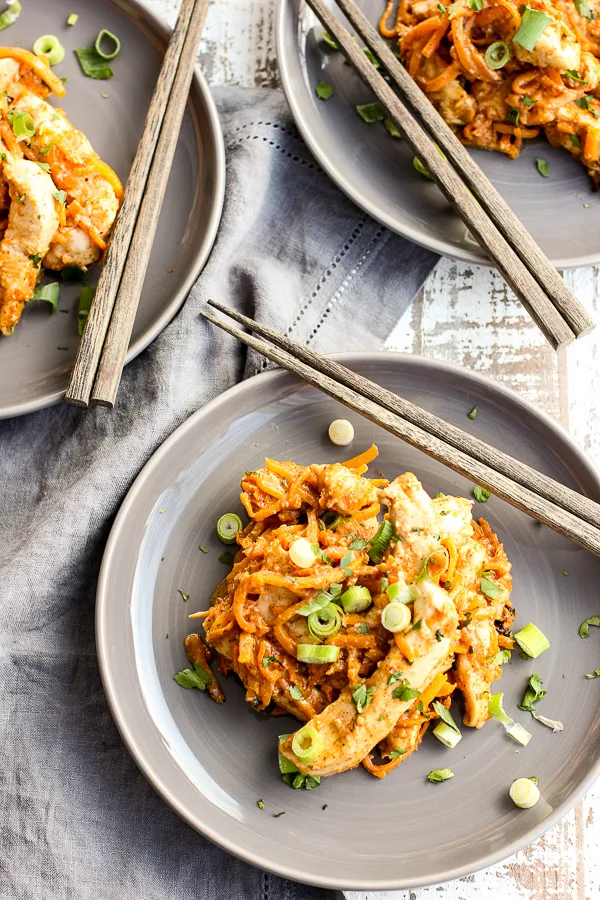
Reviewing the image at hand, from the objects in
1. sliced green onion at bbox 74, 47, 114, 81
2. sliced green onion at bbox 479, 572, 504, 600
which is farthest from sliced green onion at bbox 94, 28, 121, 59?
sliced green onion at bbox 479, 572, 504, 600

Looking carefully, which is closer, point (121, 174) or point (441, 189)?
point (441, 189)

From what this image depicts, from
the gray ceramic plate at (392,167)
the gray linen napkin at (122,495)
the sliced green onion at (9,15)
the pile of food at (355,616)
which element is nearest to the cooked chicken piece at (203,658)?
the pile of food at (355,616)

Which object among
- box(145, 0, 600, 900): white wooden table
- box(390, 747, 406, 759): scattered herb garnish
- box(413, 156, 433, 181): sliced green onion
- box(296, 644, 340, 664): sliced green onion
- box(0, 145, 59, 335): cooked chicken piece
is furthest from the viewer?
box(145, 0, 600, 900): white wooden table

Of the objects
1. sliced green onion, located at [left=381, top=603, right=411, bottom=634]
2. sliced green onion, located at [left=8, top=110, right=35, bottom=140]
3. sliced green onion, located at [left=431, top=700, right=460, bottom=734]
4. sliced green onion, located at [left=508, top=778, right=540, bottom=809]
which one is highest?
sliced green onion, located at [left=8, top=110, right=35, bottom=140]

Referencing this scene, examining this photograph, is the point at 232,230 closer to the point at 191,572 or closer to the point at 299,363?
the point at 299,363

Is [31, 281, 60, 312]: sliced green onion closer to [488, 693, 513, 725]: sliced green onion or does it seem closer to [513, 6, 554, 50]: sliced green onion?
[513, 6, 554, 50]: sliced green onion

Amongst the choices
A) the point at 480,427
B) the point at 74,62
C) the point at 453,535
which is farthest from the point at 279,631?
the point at 74,62
